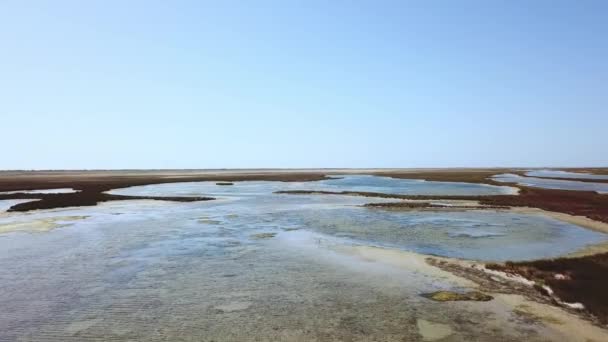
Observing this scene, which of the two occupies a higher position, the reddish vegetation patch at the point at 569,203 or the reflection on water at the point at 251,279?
the reddish vegetation patch at the point at 569,203

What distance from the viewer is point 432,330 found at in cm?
993

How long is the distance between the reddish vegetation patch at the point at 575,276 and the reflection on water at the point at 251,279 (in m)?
2.07

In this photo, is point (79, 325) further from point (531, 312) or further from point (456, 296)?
point (531, 312)

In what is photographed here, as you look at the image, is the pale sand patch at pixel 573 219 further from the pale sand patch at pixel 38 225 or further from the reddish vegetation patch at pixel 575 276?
the pale sand patch at pixel 38 225

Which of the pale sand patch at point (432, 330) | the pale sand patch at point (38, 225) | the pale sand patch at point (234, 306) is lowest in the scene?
the pale sand patch at point (432, 330)

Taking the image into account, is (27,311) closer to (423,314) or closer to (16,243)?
(423,314)

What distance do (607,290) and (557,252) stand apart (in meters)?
6.23

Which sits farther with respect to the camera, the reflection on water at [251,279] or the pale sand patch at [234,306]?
the pale sand patch at [234,306]

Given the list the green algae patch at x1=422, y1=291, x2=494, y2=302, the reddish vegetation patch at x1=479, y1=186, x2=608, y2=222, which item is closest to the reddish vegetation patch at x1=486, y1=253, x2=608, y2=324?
the green algae patch at x1=422, y1=291, x2=494, y2=302

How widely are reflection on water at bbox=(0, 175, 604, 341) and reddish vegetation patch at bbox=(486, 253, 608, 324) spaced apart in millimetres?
2069

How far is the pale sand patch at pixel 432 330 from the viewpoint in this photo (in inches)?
376

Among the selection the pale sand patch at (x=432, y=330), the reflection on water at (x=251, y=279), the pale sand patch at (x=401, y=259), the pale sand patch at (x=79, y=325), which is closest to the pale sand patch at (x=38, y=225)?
the reflection on water at (x=251, y=279)

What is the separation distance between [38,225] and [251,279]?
20.0 metres

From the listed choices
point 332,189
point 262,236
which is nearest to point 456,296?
point 262,236
